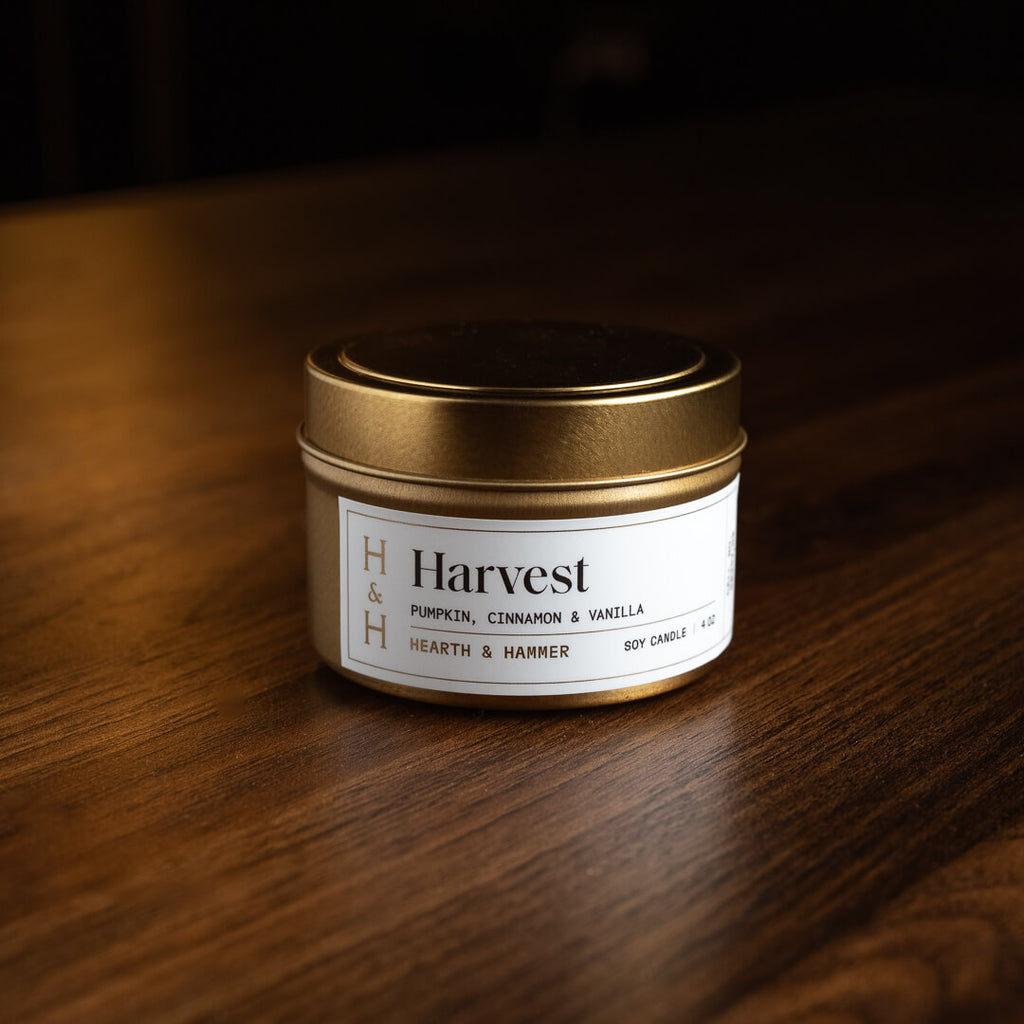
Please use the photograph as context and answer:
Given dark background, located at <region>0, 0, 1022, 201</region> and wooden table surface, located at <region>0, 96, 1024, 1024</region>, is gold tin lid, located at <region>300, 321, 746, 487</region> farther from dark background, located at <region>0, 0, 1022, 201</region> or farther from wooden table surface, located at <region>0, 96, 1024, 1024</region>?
dark background, located at <region>0, 0, 1022, 201</region>

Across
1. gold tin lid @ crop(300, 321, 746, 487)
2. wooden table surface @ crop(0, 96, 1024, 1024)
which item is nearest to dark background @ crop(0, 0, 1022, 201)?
wooden table surface @ crop(0, 96, 1024, 1024)

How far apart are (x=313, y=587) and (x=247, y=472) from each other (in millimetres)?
299

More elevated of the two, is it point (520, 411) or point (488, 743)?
point (520, 411)

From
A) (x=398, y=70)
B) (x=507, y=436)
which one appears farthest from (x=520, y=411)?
(x=398, y=70)

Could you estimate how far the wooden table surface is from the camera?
1.17ft

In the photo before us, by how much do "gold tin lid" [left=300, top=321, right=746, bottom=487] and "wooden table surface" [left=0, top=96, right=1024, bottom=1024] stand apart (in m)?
0.09

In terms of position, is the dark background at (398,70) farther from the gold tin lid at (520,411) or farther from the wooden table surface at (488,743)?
the gold tin lid at (520,411)

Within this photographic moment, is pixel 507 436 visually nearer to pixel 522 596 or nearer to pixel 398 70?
pixel 522 596

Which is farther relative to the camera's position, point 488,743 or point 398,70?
point 398,70

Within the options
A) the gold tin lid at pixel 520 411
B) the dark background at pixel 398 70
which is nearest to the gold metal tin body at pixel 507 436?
the gold tin lid at pixel 520 411

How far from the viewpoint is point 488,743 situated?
1.60ft

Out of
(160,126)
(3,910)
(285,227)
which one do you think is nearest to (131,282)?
(285,227)

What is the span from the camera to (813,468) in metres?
0.84

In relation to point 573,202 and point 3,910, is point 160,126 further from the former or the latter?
point 3,910
